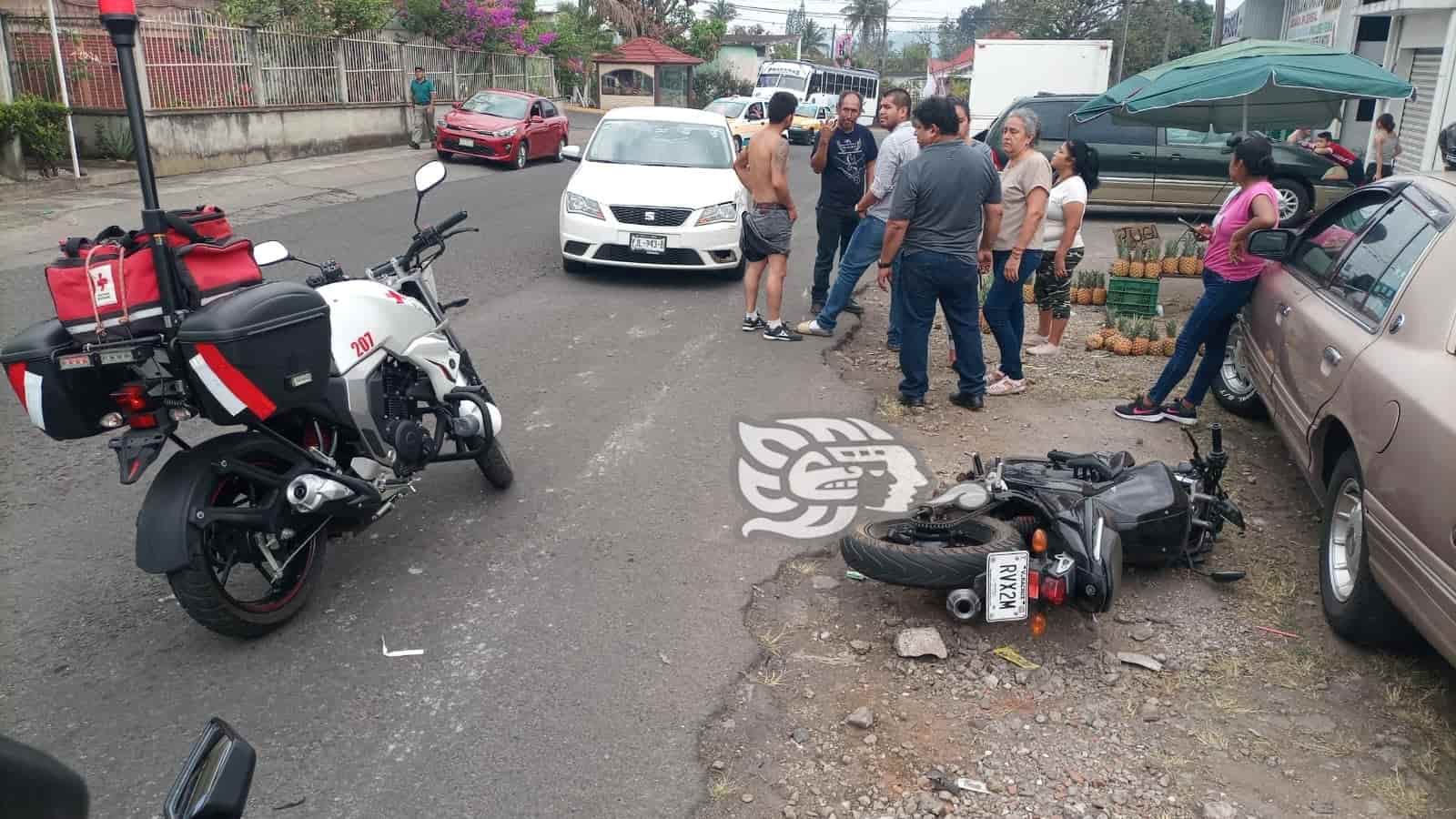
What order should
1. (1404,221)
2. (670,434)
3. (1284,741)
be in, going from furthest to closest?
1. (670,434)
2. (1404,221)
3. (1284,741)

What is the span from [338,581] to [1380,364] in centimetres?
409

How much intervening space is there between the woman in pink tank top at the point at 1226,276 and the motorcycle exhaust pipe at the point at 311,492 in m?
4.77

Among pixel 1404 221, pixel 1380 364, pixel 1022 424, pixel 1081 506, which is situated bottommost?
pixel 1022 424

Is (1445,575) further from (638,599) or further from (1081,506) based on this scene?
(638,599)

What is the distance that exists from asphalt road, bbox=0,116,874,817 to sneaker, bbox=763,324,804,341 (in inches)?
55.3

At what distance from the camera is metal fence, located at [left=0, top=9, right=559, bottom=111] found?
14977 mm

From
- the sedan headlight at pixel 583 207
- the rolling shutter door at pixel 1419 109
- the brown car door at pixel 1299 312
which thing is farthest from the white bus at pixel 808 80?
the brown car door at pixel 1299 312

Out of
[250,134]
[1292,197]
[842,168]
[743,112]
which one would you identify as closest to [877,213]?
[842,168]

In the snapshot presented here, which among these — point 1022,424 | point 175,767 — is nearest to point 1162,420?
point 1022,424

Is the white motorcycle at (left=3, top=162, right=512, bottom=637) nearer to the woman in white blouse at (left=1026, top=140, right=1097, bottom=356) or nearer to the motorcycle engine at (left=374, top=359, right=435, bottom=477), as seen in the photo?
the motorcycle engine at (left=374, top=359, right=435, bottom=477)

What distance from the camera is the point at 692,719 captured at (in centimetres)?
348

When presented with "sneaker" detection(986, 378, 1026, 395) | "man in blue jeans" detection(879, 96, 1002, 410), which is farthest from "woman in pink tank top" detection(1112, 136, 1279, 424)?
"man in blue jeans" detection(879, 96, 1002, 410)

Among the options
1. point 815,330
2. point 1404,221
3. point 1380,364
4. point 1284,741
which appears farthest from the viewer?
point 815,330

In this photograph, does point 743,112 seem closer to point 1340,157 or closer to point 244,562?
point 1340,157
